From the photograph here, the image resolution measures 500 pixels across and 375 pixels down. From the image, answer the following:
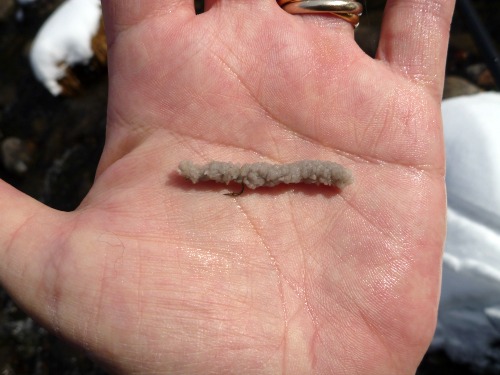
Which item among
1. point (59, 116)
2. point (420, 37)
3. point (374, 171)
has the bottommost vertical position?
point (59, 116)

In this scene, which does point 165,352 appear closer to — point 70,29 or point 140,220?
point 140,220

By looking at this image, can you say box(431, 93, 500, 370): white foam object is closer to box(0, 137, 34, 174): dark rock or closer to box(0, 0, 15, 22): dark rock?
box(0, 137, 34, 174): dark rock

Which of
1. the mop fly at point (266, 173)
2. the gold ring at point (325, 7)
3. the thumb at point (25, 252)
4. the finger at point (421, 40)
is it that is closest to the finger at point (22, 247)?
the thumb at point (25, 252)

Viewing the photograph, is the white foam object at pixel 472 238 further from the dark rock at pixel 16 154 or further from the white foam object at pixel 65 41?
the dark rock at pixel 16 154

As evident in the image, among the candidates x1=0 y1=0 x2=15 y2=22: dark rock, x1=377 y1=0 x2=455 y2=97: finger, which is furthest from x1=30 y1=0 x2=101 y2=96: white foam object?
x1=377 y1=0 x2=455 y2=97: finger

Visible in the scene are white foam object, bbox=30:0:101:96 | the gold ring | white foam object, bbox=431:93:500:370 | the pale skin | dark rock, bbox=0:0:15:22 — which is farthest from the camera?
dark rock, bbox=0:0:15:22

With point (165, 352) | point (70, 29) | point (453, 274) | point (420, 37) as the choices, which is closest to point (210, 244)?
point (165, 352)
